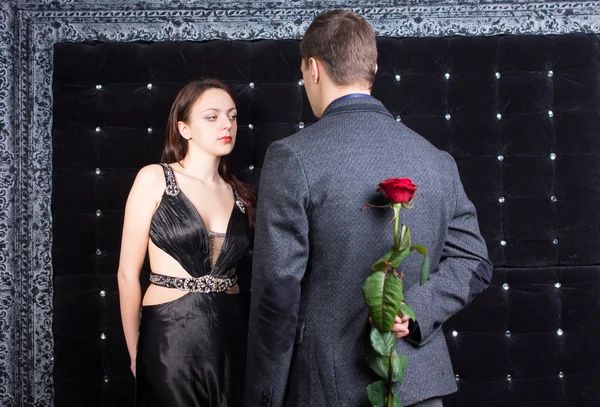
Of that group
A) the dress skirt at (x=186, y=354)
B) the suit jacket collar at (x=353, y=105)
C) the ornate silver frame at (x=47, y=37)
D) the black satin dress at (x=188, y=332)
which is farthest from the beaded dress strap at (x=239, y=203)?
the suit jacket collar at (x=353, y=105)

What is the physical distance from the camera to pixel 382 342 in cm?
141

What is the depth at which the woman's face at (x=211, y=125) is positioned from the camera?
7.86ft

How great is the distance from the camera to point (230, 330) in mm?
2266

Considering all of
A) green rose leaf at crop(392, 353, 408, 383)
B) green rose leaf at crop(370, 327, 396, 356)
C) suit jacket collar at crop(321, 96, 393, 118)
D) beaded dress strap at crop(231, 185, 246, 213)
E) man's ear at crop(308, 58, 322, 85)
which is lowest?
green rose leaf at crop(392, 353, 408, 383)

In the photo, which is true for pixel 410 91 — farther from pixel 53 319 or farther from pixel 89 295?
pixel 53 319

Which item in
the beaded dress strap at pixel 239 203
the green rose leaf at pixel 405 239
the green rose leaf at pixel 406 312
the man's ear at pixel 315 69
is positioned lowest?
the green rose leaf at pixel 406 312

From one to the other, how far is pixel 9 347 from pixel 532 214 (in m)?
2.53

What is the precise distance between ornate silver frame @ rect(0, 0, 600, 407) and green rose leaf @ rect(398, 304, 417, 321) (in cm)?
179

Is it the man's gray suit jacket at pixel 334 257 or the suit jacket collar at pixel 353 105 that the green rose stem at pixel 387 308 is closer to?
the man's gray suit jacket at pixel 334 257

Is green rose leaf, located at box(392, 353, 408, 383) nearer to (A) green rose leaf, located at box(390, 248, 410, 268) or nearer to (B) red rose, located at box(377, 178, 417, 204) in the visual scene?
(A) green rose leaf, located at box(390, 248, 410, 268)

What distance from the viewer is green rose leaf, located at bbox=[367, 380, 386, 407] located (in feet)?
4.68

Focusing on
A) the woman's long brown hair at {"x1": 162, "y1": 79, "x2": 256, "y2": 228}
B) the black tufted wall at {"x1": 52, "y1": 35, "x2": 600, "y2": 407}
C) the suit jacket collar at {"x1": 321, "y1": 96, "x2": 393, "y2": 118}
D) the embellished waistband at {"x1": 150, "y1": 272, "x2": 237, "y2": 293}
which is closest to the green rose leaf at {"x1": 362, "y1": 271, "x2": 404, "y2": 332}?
the suit jacket collar at {"x1": 321, "y1": 96, "x2": 393, "y2": 118}

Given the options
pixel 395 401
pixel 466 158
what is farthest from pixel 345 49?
pixel 466 158

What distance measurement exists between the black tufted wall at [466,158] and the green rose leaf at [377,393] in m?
1.51
